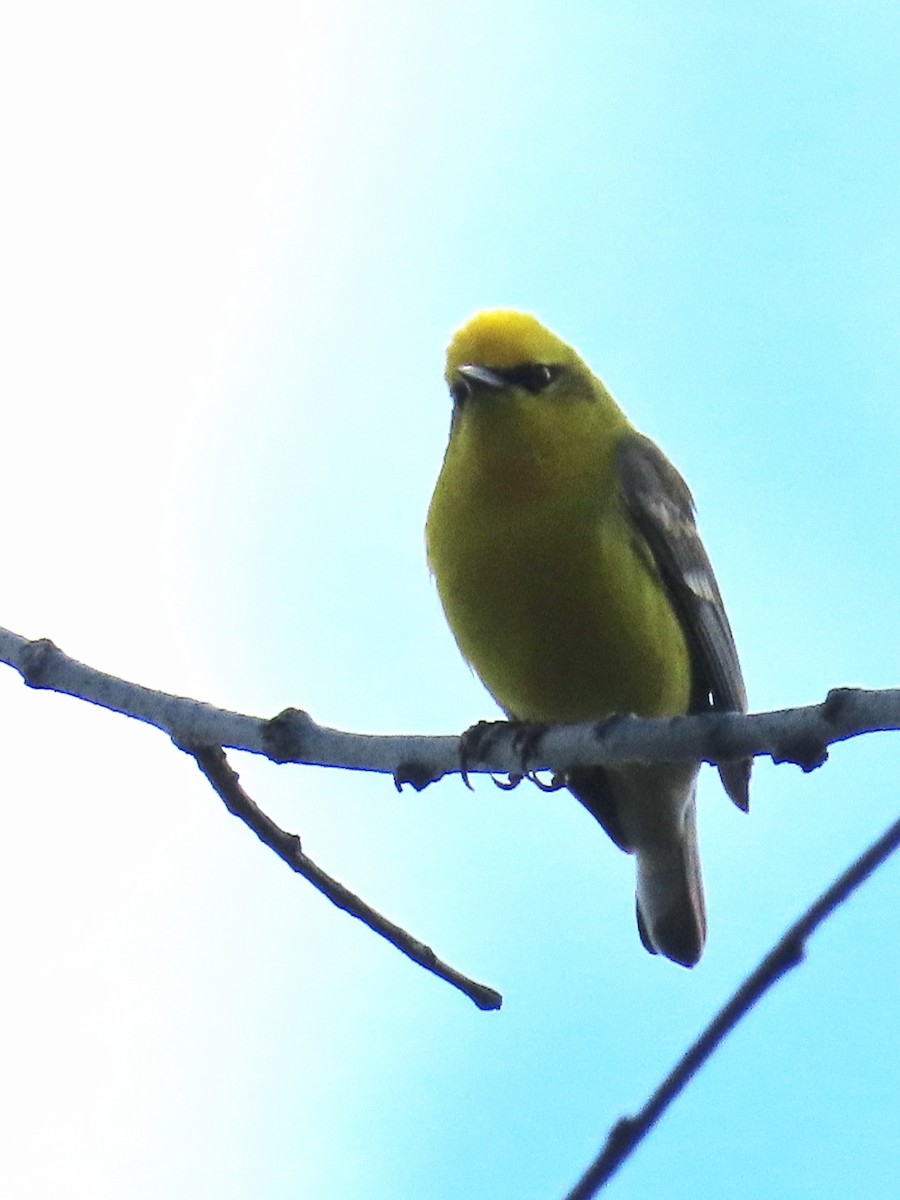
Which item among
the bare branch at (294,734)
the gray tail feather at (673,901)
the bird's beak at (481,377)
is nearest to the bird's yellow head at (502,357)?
the bird's beak at (481,377)

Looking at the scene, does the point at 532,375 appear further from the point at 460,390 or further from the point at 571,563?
the point at 571,563

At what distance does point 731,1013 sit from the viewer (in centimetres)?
176

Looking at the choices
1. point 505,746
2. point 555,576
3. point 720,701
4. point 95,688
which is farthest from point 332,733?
point 720,701

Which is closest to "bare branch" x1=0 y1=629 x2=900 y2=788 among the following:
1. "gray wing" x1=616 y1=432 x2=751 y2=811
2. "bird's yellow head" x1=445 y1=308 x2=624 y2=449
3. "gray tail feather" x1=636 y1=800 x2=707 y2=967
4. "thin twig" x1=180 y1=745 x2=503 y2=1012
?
"thin twig" x1=180 y1=745 x2=503 y2=1012

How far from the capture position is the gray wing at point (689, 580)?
228 inches

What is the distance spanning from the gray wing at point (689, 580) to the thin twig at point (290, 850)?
7.31ft

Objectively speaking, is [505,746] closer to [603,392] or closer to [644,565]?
[644,565]

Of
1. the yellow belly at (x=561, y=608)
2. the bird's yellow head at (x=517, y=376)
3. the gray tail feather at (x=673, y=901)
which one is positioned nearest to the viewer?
the yellow belly at (x=561, y=608)

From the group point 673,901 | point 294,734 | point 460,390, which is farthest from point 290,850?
point 673,901

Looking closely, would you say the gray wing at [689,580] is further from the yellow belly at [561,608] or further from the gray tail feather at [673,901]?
the gray tail feather at [673,901]

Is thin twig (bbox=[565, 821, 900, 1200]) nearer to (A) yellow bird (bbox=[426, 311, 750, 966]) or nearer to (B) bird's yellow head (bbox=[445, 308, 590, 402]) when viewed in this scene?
(A) yellow bird (bbox=[426, 311, 750, 966])

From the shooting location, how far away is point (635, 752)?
3.77m

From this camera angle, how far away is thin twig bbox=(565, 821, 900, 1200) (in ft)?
5.67

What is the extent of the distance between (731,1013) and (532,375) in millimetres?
4425
